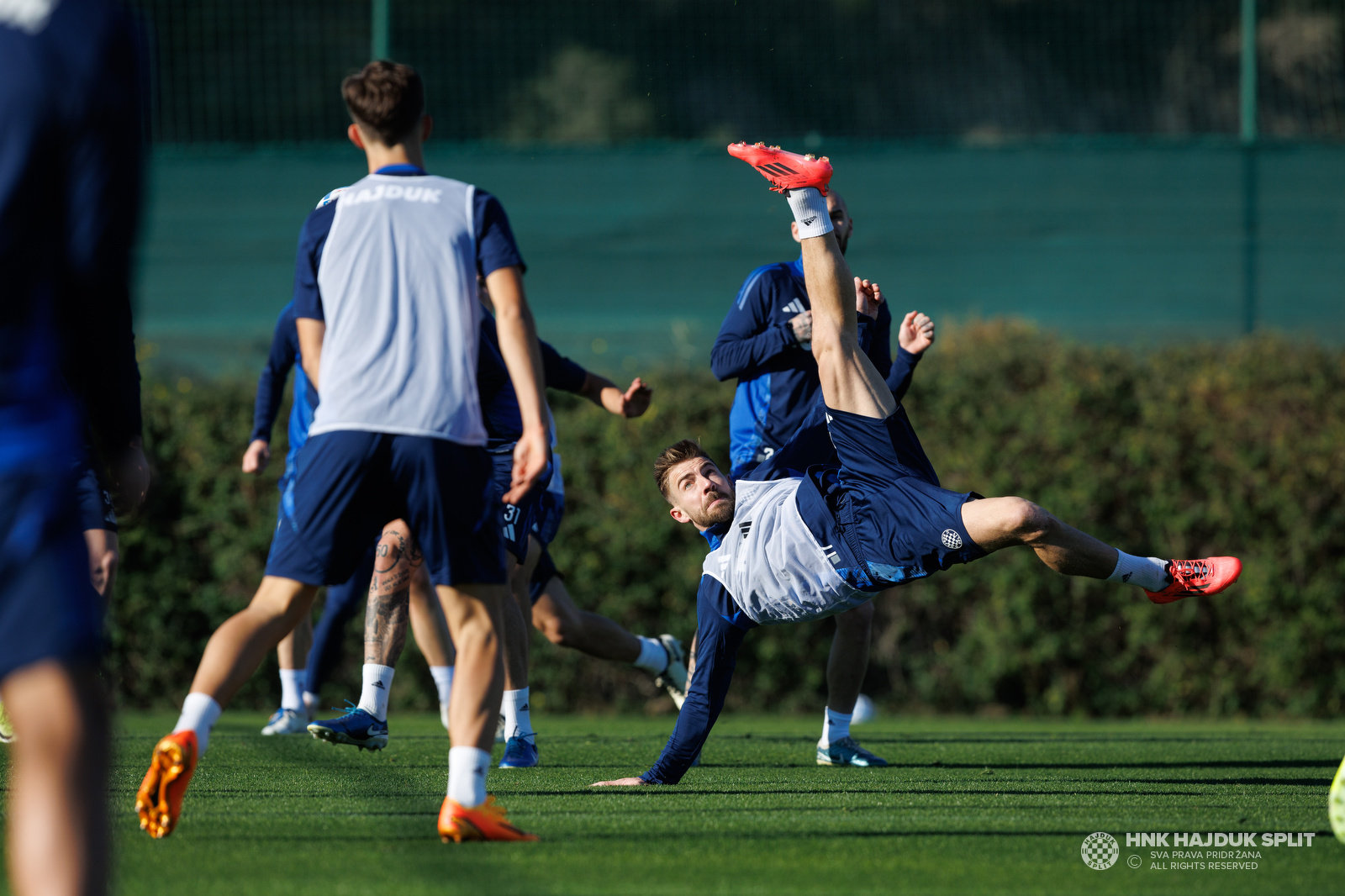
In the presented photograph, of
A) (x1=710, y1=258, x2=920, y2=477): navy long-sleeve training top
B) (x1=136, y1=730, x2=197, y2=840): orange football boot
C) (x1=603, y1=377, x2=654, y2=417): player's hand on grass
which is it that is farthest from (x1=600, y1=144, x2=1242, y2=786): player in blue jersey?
(x1=136, y1=730, x2=197, y2=840): orange football boot

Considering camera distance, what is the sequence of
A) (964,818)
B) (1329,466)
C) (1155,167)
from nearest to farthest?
(964,818) < (1329,466) < (1155,167)

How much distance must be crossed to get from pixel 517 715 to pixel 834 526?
5.62 ft

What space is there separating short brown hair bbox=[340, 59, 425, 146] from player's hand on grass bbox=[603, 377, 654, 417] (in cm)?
165

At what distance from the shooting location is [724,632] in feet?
17.0

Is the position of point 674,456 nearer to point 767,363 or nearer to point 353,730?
point 767,363

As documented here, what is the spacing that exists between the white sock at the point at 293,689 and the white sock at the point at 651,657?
178cm

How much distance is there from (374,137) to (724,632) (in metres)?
2.19

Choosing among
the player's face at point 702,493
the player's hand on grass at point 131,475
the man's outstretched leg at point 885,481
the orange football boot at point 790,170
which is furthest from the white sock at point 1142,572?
the player's hand on grass at point 131,475

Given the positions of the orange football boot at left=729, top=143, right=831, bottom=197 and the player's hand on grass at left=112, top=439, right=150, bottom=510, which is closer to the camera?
the player's hand on grass at left=112, top=439, right=150, bottom=510

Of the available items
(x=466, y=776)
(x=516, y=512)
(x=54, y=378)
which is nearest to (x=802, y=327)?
(x=516, y=512)

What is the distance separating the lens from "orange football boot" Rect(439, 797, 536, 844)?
3.77 m

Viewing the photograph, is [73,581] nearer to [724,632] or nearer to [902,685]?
[724,632]

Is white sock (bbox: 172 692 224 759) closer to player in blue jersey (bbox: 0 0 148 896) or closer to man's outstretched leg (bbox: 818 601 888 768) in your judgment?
player in blue jersey (bbox: 0 0 148 896)

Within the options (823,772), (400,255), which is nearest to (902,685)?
(823,772)
